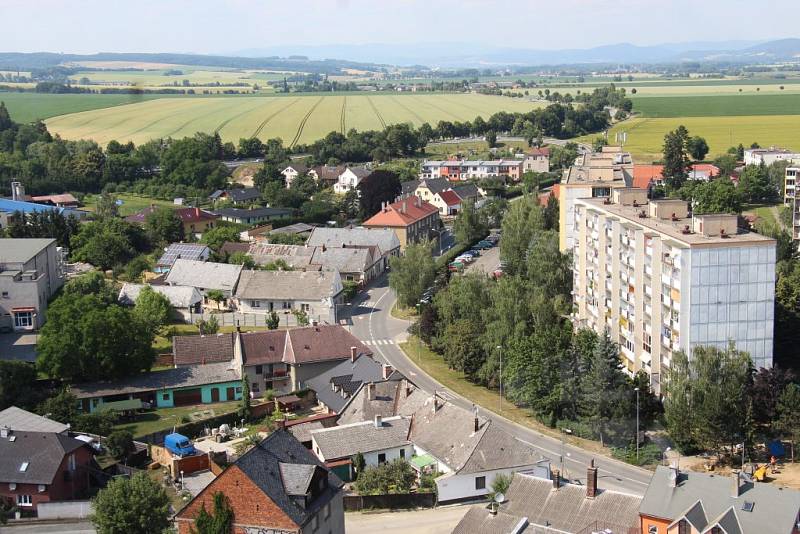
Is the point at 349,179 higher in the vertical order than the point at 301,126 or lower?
lower

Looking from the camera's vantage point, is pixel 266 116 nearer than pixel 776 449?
No

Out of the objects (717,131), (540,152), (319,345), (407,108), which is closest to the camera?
(319,345)

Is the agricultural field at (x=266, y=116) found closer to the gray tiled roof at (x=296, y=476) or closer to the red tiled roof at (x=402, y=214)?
the red tiled roof at (x=402, y=214)

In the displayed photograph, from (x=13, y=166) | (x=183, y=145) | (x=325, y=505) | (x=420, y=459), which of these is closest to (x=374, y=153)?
(x=183, y=145)

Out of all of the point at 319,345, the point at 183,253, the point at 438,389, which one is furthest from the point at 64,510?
the point at 183,253

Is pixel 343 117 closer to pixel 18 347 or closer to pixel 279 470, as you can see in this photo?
pixel 18 347

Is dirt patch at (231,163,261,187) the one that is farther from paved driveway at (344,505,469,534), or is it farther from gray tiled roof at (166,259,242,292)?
paved driveway at (344,505,469,534)

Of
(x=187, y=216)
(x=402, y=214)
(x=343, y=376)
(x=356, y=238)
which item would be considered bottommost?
(x=343, y=376)

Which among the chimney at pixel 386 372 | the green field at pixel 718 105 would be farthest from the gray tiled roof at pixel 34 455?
the green field at pixel 718 105
